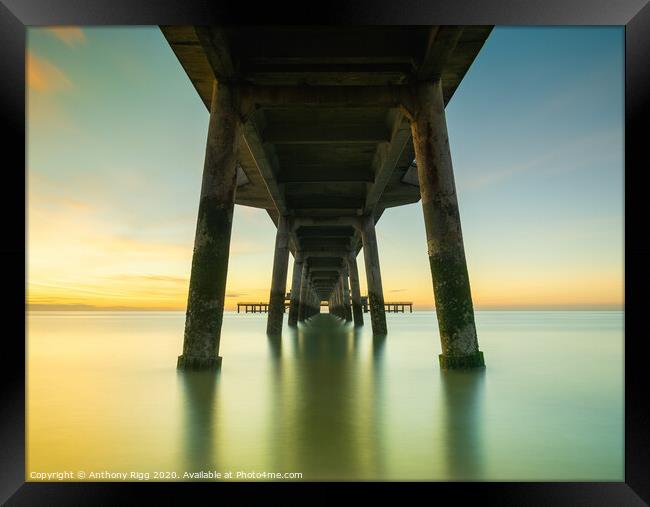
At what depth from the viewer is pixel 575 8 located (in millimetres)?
2738

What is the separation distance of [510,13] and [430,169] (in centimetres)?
452

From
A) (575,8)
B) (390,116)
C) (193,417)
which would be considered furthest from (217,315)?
(390,116)

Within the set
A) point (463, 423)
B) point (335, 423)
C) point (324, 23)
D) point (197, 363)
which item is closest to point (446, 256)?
point (463, 423)

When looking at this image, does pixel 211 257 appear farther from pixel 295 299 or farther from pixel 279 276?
pixel 295 299

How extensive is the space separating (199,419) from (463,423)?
2.26m

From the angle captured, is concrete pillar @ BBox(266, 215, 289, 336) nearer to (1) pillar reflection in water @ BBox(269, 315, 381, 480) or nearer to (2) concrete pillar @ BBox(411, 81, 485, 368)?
(1) pillar reflection in water @ BBox(269, 315, 381, 480)

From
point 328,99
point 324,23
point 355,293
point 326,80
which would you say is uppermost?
point 326,80

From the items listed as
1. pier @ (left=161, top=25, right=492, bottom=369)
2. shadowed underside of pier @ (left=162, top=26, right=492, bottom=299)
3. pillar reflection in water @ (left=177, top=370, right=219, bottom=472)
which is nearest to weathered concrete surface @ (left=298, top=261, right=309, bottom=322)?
shadowed underside of pier @ (left=162, top=26, right=492, bottom=299)

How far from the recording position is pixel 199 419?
422 centimetres

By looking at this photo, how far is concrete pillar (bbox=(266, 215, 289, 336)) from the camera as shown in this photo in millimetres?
17984

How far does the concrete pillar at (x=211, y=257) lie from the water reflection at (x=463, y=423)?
329 cm

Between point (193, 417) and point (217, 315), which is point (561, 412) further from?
point (217, 315)

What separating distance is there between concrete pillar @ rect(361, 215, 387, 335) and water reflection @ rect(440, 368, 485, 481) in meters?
11.0

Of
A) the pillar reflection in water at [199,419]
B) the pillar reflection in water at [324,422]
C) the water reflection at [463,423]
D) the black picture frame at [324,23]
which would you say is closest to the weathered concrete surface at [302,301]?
the pillar reflection in water at [324,422]
